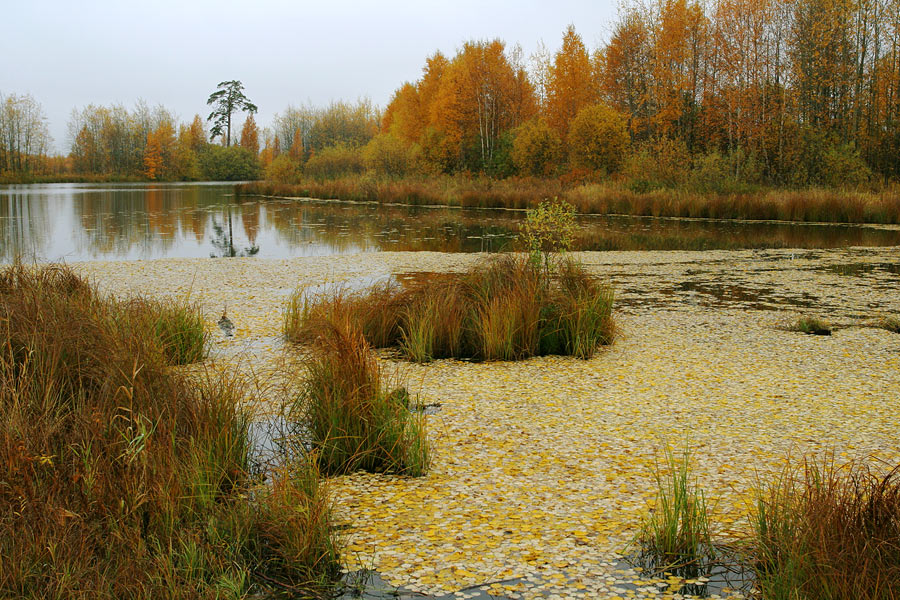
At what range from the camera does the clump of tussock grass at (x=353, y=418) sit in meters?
3.54

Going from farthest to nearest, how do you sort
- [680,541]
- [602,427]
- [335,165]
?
[335,165] → [602,427] → [680,541]

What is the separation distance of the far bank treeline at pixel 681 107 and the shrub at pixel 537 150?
0.06 m

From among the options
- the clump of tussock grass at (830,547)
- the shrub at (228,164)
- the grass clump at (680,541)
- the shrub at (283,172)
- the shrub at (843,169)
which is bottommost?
the grass clump at (680,541)

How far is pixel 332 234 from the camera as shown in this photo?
1714 cm

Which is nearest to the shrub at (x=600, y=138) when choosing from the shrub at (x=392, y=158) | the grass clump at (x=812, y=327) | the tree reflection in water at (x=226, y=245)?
the shrub at (x=392, y=158)

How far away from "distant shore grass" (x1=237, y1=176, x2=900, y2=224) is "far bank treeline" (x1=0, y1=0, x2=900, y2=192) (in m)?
1.51

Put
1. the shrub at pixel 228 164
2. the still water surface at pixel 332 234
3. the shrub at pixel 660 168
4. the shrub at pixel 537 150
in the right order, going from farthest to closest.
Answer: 1. the shrub at pixel 228 164
2. the shrub at pixel 537 150
3. the shrub at pixel 660 168
4. the still water surface at pixel 332 234

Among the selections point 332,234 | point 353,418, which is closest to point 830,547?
point 353,418

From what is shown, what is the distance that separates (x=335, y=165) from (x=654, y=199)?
25.4 meters

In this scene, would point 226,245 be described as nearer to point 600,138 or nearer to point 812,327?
point 812,327

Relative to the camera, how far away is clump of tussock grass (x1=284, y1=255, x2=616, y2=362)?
566 centimetres

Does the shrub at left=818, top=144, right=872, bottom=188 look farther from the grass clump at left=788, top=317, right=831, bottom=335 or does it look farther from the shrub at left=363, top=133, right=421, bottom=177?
the shrub at left=363, top=133, right=421, bottom=177

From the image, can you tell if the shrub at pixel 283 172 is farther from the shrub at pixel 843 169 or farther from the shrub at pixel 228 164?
the shrub at pixel 843 169

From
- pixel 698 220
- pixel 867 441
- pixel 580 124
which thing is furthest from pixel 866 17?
pixel 867 441
